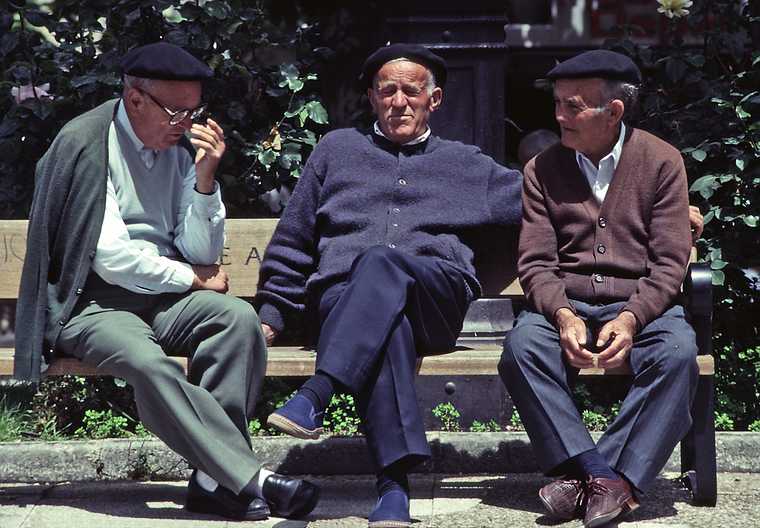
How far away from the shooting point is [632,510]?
5.05 metres

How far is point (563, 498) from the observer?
502 centimetres

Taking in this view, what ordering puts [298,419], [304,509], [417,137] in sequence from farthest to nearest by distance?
[417,137] → [304,509] → [298,419]

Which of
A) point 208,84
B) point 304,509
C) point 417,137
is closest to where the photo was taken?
point 304,509

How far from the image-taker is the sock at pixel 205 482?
5.24 meters

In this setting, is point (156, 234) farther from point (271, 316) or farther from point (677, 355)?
point (677, 355)

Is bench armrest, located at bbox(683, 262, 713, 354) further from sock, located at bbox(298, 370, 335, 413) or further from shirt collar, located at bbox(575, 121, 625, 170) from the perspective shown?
sock, located at bbox(298, 370, 335, 413)

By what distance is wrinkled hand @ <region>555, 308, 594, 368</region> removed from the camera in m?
5.12

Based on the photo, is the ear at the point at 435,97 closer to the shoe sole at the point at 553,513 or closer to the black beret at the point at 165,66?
the black beret at the point at 165,66

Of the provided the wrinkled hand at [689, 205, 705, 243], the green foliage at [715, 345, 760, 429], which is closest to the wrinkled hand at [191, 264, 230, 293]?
the wrinkled hand at [689, 205, 705, 243]

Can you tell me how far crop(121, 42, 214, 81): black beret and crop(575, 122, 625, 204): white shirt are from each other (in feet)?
4.68

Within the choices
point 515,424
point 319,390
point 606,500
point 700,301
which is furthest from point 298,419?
point 515,424

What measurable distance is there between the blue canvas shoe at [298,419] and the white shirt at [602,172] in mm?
1356

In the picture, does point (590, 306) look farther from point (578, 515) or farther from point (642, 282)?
point (578, 515)

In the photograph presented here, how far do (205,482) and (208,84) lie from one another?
215 centimetres
